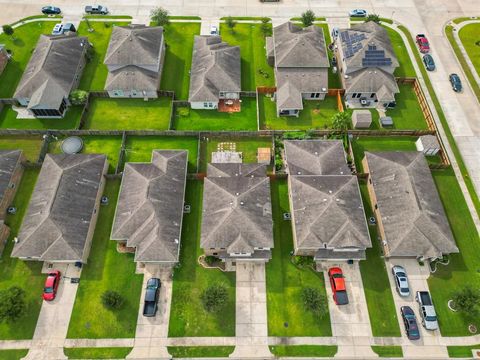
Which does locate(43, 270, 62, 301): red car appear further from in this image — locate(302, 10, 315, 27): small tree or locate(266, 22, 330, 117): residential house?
locate(302, 10, 315, 27): small tree

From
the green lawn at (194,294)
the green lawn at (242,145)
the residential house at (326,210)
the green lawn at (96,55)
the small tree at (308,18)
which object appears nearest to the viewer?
the green lawn at (194,294)

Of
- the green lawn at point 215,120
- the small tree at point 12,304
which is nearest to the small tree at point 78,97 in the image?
the green lawn at point 215,120

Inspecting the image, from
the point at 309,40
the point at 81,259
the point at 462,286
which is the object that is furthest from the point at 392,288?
the point at 309,40

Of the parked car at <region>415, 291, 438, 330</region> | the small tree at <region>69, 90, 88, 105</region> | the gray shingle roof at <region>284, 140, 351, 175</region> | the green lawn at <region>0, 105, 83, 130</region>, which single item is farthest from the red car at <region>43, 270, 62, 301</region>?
the parked car at <region>415, 291, 438, 330</region>

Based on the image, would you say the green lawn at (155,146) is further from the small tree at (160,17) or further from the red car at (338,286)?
the small tree at (160,17)

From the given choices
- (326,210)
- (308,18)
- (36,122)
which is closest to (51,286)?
(36,122)
